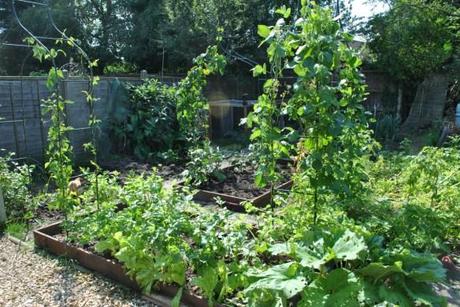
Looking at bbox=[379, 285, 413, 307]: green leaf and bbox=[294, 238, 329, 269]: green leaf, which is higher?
bbox=[294, 238, 329, 269]: green leaf

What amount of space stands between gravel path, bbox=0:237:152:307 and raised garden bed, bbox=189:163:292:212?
1703mm

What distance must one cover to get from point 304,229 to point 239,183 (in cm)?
258

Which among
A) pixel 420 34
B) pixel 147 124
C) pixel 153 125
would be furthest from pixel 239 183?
pixel 420 34

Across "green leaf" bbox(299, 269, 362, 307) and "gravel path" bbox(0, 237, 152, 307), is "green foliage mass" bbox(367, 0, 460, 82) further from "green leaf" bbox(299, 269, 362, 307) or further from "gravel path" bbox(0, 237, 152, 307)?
"gravel path" bbox(0, 237, 152, 307)

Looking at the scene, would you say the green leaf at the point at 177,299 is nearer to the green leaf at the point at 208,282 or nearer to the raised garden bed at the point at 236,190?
the green leaf at the point at 208,282

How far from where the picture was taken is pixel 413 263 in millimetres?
2094

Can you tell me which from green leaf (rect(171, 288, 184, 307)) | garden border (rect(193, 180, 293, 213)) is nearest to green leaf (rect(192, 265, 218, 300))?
green leaf (rect(171, 288, 184, 307))

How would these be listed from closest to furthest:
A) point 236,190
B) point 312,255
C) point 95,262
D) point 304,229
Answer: point 312,255, point 304,229, point 95,262, point 236,190

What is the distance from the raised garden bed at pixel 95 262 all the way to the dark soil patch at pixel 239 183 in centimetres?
200

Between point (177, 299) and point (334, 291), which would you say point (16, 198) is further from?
point (334, 291)

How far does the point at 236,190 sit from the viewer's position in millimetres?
4832

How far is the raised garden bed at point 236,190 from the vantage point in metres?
4.36

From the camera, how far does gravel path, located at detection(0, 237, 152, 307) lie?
258cm

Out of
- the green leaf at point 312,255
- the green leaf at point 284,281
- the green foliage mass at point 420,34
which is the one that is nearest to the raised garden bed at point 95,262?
the green leaf at point 284,281
